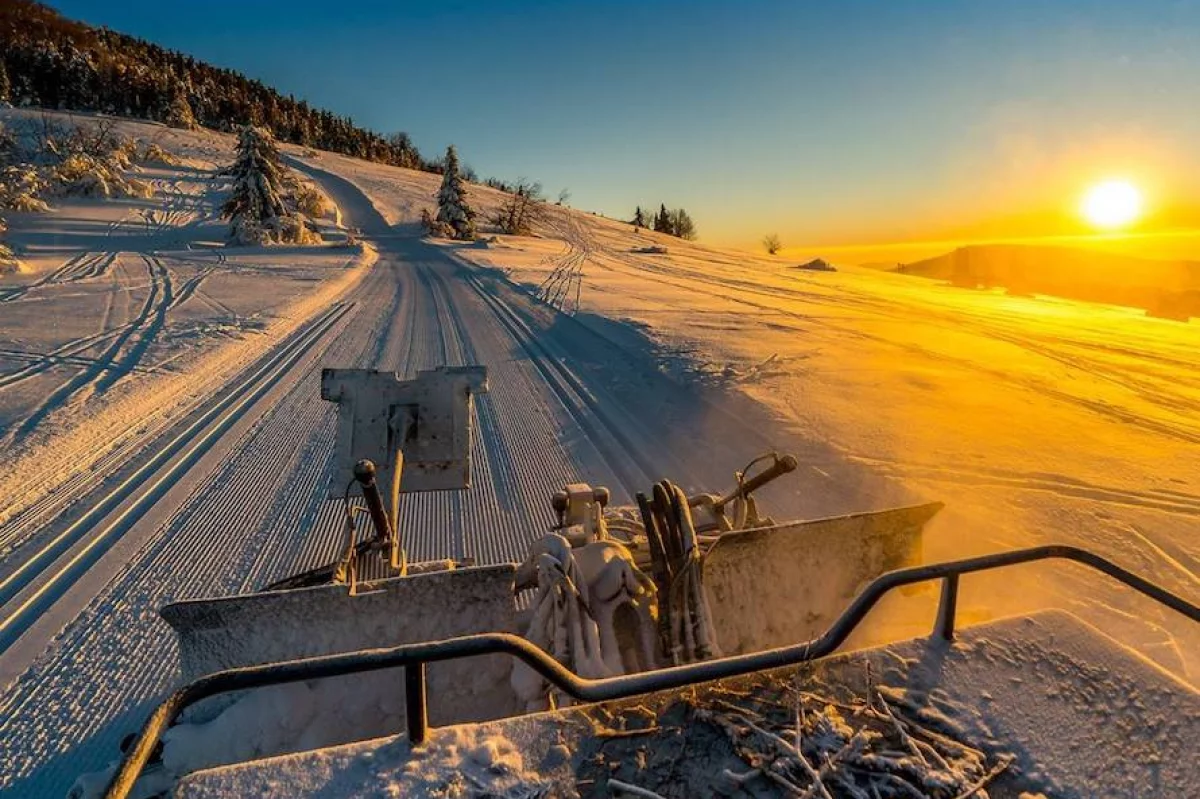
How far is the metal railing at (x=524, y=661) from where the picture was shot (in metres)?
1.43

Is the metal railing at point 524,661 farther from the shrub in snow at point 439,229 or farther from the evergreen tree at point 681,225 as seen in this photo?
the evergreen tree at point 681,225

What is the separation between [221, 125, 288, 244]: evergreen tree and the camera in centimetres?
2678

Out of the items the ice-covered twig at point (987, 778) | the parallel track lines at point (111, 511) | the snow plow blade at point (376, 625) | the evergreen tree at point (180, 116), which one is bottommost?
the parallel track lines at point (111, 511)

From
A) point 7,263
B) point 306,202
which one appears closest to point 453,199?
point 306,202

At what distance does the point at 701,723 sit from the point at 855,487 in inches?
169

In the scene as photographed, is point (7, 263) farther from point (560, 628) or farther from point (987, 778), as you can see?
point (987, 778)

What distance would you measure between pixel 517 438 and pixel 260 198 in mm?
27274

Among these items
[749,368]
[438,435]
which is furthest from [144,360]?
[749,368]

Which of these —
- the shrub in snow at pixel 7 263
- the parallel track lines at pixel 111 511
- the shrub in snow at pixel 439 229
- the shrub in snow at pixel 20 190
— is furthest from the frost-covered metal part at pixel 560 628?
the shrub in snow at pixel 439 229

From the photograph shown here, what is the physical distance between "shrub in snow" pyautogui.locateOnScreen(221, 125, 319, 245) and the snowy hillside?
1209cm

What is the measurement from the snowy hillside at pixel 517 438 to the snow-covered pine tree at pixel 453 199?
81.4ft

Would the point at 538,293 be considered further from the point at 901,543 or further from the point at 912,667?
the point at 912,667

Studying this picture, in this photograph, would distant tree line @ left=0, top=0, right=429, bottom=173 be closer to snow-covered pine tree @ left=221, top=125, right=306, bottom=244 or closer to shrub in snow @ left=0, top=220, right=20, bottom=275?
snow-covered pine tree @ left=221, top=125, right=306, bottom=244

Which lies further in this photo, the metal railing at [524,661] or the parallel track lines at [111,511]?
the parallel track lines at [111,511]
